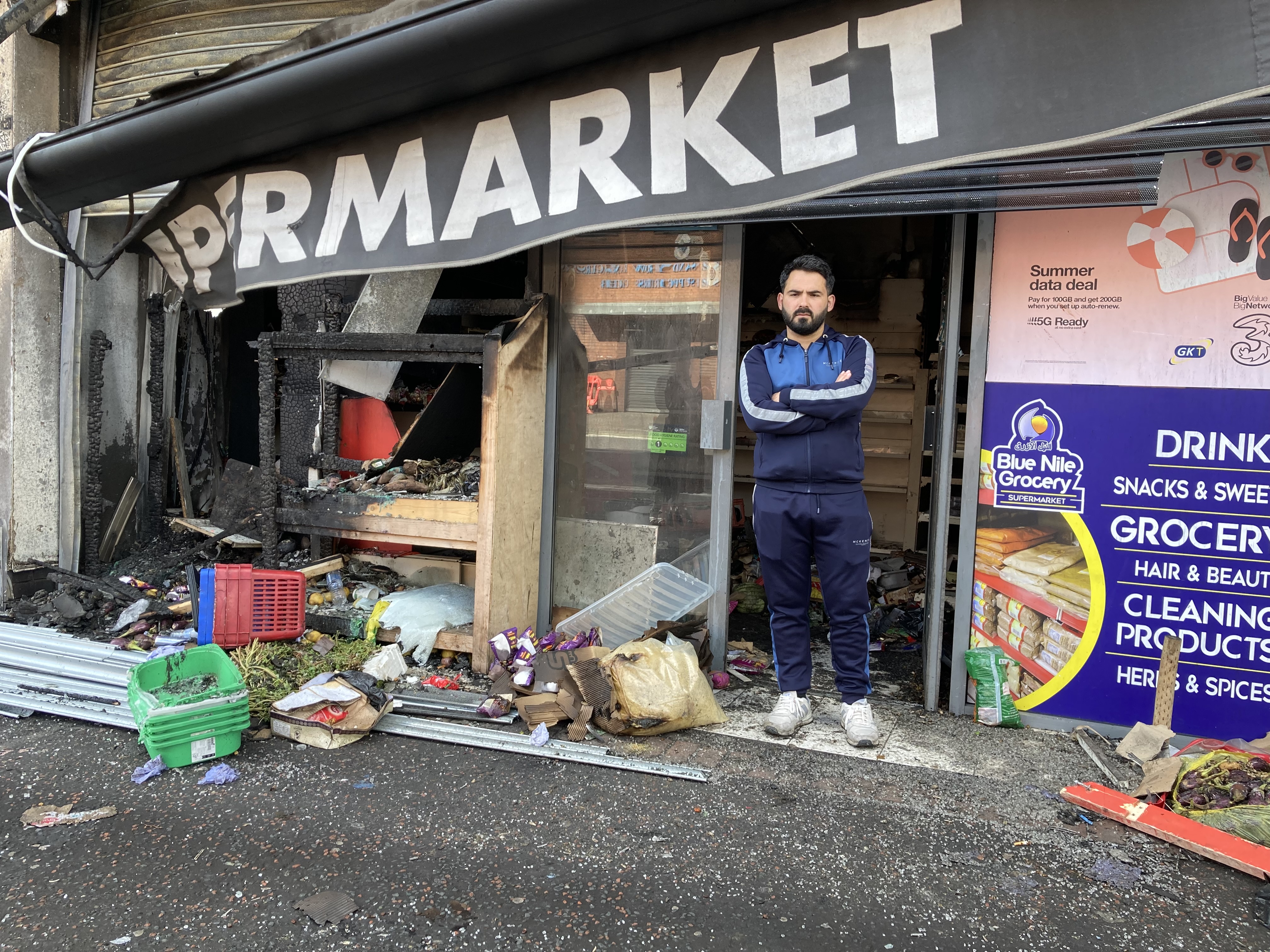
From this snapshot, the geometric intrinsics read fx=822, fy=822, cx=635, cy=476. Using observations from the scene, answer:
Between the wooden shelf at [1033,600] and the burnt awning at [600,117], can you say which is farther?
the wooden shelf at [1033,600]

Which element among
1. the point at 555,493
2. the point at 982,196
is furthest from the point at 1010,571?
the point at 555,493

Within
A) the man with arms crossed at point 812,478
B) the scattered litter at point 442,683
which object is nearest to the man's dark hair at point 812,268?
the man with arms crossed at point 812,478

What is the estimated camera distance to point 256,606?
15.3 ft

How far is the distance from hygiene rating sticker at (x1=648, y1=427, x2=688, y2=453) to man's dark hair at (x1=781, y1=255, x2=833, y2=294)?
1.15 m

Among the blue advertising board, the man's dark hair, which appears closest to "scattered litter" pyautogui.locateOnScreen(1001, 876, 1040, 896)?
the blue advertising board

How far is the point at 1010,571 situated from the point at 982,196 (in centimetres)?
184

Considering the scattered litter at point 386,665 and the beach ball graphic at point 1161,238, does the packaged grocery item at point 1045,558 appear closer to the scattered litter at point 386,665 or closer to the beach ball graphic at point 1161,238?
the beach ball graphic at point 1161,238

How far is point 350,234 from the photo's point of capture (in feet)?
13.3

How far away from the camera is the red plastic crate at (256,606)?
180 inches

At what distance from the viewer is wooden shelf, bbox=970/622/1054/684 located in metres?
4.11

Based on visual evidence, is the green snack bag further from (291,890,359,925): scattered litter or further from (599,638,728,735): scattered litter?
(291,890,359,925): scattered litter

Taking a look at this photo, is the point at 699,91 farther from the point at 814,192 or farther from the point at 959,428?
the point at 959,428

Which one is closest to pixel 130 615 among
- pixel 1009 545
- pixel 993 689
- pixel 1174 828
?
pixel 993 689

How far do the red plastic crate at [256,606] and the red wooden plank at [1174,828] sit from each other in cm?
405
